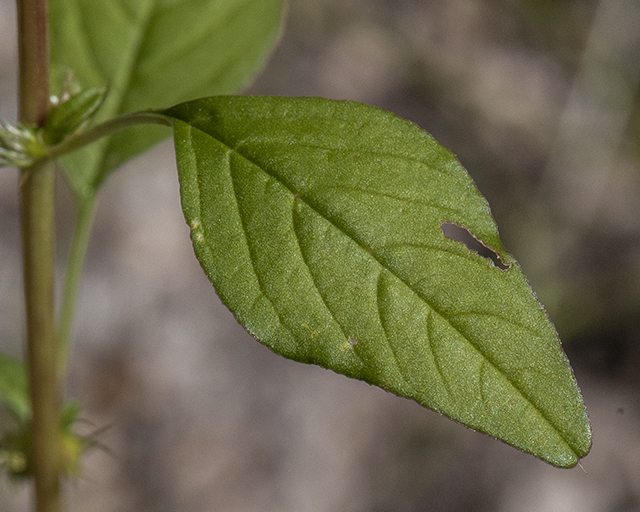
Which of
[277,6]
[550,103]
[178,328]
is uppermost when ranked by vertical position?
[277,6]

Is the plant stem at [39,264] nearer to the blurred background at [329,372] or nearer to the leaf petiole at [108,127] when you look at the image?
the leaf petiole at [108,127]

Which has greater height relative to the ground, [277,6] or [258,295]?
[277,6]

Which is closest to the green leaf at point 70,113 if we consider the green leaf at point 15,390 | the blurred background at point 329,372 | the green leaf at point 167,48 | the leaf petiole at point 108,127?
the leaf petiole at point 108,127

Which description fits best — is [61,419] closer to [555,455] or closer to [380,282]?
[380,282]

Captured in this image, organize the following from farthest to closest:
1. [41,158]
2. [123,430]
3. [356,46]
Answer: [356,46]
[123,430]
[41,158]

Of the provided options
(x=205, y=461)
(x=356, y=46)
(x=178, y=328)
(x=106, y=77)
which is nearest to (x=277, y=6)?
(x=106, y=77)

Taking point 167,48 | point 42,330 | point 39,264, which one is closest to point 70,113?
point 39,264
